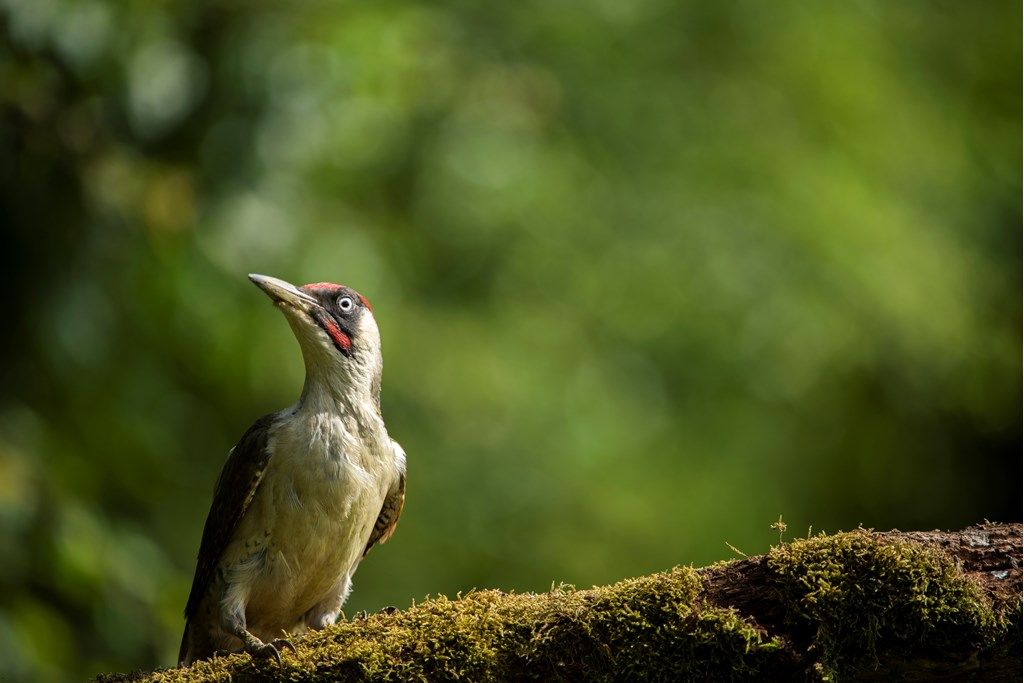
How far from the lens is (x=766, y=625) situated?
3.23 meters

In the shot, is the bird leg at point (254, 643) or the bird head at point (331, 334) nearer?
the bird leg at point (254, 643)

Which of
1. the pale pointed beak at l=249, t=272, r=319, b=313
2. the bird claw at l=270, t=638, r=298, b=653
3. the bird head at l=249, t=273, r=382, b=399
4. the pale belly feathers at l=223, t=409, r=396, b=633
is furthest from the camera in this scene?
the bird head at l=249, t=273, r=382, b=399

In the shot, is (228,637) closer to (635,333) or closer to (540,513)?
(540,513)

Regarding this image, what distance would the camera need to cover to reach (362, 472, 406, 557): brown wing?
4.95 meters

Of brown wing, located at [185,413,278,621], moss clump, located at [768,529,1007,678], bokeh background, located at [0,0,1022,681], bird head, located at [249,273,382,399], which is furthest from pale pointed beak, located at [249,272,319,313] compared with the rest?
moss clump, located at [768,529,1007,678]

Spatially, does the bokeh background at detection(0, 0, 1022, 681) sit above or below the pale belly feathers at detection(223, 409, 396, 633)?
above

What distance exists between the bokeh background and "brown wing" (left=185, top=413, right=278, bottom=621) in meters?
0.82

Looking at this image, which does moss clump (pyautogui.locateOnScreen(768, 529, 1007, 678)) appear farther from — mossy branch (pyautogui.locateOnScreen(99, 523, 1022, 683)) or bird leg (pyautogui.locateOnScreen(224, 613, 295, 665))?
bird leg (pyautogui.locateOnScreen(224, 613, 295, 665))

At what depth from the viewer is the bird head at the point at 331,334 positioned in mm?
4871

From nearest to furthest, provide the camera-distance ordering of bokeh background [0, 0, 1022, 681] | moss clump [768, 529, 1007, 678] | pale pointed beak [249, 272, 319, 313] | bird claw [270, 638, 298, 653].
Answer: moss clump [768, 529, 1007, 678]
bird claw [270, 638, 298, 653]
pale pointed beak [249, 272, 319, 313]
bokeh background [0, 0, 1022, 681]

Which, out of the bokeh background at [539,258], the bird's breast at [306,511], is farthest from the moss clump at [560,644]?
the bokeh background at [539,258]

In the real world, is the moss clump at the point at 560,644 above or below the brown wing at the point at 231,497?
below

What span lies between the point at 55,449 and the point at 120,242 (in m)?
1.03

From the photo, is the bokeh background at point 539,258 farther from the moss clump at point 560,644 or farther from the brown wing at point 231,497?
the moss clump at point 560,644
